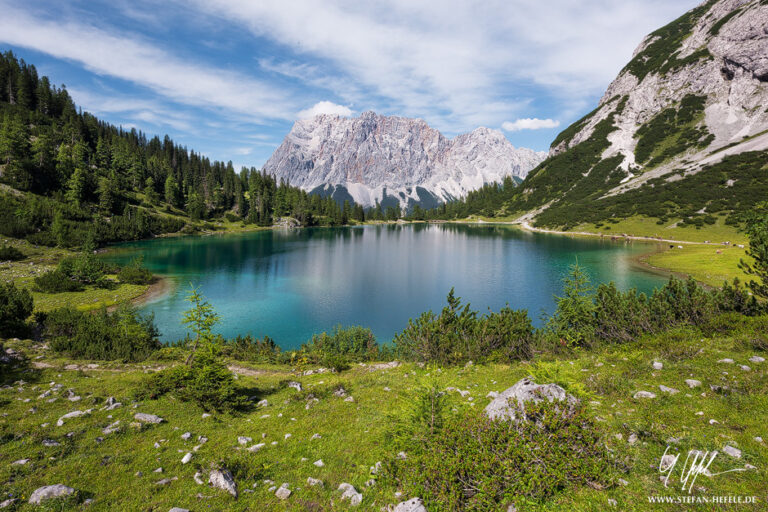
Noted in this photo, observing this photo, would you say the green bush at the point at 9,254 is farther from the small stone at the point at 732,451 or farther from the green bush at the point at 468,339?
the small stone at the point at 732,451

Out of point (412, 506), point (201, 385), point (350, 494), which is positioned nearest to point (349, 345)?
point (201, 385)

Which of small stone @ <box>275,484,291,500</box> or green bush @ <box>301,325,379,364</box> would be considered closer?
small stone @ <box>275,484,291,500</box>

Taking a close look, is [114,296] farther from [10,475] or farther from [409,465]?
[409,465]

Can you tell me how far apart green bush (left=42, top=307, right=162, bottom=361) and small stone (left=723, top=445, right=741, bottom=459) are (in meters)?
25.5

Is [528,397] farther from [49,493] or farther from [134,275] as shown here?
[134,275]

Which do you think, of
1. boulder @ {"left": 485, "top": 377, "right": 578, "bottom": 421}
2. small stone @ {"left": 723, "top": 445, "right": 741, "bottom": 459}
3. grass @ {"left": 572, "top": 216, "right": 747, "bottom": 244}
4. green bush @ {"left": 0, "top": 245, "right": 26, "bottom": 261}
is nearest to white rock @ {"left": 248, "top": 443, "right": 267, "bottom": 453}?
boulder @ {"left": 485, "top": 377, "right": 578, "bottom": 421}

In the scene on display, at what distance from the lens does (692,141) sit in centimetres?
15362

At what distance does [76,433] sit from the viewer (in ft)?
31.1

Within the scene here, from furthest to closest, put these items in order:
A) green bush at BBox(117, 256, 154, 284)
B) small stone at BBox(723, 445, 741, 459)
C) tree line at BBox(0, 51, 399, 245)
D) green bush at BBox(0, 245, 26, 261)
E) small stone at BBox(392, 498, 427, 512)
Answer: tree line at BBox(0, 51, 399, 245)
green bush at BBox(0, 245, 26, 261)
green bush at BBox(117, 256, 154, 284)
small stone at BBox(723, 445, 741, 459)
small stone at BBox(392, 498, 427, 512)

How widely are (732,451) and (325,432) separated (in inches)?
417

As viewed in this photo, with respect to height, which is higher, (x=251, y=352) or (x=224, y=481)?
(x=224, y=481)

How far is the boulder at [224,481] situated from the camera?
755 centimetres

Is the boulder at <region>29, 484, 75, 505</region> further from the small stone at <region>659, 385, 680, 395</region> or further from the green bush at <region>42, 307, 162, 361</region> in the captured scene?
the small stone at <region>659, 385, 680, 395</region>

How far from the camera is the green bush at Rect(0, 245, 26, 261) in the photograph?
50000 millimetres
